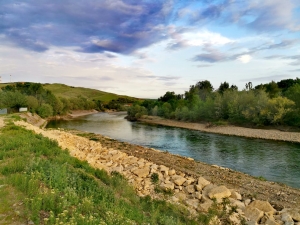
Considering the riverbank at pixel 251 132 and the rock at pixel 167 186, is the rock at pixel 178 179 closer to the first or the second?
the rock at pixel 167 186

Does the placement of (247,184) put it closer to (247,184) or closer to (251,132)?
(247,184)

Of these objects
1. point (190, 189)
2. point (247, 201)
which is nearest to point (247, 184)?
point (247, 201)

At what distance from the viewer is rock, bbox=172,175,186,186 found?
12877 mm

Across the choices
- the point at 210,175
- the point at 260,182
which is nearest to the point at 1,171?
the point at 210,175

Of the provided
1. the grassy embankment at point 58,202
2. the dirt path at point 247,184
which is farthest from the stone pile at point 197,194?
the grassy embankment at point 58,202

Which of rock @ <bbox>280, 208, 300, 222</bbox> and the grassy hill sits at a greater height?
the grassy hill

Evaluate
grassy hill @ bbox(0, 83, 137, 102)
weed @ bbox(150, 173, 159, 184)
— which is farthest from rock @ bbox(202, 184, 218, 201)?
grassy hill @ bbox(0, 83, 137, 102)

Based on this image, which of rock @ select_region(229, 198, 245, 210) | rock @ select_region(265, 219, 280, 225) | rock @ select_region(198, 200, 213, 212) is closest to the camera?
rock @ select_region(265, 219, 280, 225)

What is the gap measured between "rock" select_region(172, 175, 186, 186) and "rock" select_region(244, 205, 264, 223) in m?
3.86

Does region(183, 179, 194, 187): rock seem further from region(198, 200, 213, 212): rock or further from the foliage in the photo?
the foliage

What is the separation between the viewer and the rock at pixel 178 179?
12877mm

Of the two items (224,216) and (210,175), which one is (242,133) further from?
(224,216)

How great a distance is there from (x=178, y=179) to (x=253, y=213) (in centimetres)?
454

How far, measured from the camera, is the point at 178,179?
13.2 m
